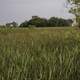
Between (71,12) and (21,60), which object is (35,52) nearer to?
(21,60)

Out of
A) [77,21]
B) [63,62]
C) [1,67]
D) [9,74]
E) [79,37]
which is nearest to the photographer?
[9,74]

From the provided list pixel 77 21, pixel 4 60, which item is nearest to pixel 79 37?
pixel 77 21

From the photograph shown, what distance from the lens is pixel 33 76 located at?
13.4 feet

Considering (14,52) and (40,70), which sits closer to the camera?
(40,70)

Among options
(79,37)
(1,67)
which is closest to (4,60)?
(1,67)

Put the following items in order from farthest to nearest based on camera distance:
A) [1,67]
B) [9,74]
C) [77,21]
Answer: [77,21] → [1,67] → [9,74]

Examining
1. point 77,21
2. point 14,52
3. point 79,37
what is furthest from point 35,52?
point 77,21

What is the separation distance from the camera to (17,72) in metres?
3.97

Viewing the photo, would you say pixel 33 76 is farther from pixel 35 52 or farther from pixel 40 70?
pixel 35 52

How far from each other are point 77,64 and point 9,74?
119 cm

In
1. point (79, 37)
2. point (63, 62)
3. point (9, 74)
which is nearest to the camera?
point (9, 74)

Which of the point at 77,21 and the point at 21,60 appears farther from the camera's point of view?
the point at 77,21

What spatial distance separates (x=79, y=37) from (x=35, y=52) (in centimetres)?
442

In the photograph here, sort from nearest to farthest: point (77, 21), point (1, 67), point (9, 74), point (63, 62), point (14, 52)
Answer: point (9, 74), point (1, 67), point (63, 62), point (14, 52), point (77, 21)
